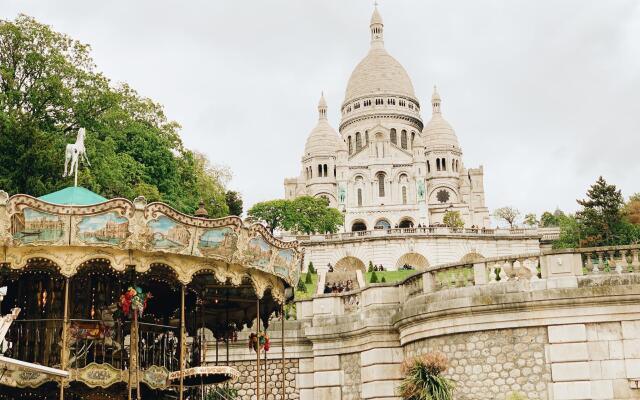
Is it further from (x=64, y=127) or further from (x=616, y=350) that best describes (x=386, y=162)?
(x=616, y=350)

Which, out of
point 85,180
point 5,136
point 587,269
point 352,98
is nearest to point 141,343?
point 587,269

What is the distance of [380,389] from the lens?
22438mm

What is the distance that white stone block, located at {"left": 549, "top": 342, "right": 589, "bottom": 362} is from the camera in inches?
744

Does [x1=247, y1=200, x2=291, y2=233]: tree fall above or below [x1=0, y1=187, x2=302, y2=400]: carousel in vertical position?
above

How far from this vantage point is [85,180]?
1496 inches

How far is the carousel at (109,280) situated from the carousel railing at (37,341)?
2 cm

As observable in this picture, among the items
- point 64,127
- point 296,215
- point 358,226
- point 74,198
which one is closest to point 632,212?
point 296,215

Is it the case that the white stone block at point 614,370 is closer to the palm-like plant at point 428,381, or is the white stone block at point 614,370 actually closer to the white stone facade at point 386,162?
the palm-like plant at point 428,381

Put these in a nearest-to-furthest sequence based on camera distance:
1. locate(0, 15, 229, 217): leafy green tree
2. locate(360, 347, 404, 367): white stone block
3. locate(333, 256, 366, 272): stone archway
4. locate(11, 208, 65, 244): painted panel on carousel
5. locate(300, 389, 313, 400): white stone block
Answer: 1. locate(11, 208, 65, 244): painted panel on carousel
2. locate(360, 347, 404, 367): white stone block
3. locate(300, 389, 313, 400): white stone block
4. locate(0, 15, 229, 217): leafy green tree
5. locate(333, 256, 366, 272): stone archway

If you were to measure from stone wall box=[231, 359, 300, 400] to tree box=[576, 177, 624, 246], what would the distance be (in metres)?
46.3

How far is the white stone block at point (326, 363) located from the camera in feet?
80.5

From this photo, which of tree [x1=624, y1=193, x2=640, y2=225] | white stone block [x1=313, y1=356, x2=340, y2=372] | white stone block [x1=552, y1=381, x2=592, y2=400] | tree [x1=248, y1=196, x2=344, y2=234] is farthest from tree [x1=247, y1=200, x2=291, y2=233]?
white stone block [x1=552, y1=381, x2=592, y2=400]

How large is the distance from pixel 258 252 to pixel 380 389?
565 cm

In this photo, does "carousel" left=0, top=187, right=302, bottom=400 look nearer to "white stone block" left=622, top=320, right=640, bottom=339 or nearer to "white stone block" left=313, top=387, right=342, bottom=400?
"white stone block" left=313, top=387, right=342, bottom=400
